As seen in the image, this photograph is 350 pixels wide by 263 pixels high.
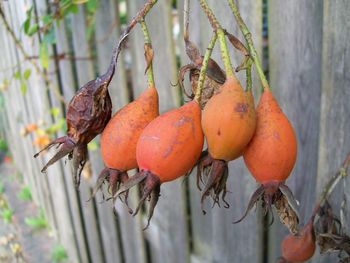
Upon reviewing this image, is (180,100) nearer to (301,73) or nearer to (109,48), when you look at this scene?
(109,48)

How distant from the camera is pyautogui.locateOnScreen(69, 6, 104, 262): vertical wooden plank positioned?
7.00ft

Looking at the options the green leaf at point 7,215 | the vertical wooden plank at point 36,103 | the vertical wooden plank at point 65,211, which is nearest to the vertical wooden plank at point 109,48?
the vertical wooden plank at point 36,103

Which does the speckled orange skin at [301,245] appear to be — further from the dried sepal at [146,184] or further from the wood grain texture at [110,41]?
the wood grain texture at [110,41]

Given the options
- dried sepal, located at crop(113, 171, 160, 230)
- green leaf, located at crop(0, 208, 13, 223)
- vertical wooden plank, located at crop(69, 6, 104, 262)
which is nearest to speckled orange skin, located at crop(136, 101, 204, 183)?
dried sepal, located at crop(113, 171, 160, 230)

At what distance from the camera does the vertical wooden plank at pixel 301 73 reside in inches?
44.9

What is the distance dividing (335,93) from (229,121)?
610mm

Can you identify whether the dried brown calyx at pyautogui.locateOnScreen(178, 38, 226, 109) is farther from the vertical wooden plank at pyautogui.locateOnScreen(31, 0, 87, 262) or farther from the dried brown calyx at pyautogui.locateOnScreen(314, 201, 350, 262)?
the vertical wooden plank at pyautogui.locateOnScreen(31, 0, 87, 262)

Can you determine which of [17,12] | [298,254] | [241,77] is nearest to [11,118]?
[17,12]

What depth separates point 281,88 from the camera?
1.27 meters

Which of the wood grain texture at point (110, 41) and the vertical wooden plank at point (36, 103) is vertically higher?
the wood grain texture at point (110, 41)

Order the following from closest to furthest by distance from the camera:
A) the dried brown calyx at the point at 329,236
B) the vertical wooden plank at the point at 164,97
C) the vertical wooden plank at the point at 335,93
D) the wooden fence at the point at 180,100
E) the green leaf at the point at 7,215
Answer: the dried brown calyx at the point at 329,236, the vertical wooden plank at the point at 335,93, the wooden fence at the point at 180,100, the vertical wooden plank at the point at 164,97, the green leaf at the point at 7,215

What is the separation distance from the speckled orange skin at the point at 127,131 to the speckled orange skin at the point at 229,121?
10cm

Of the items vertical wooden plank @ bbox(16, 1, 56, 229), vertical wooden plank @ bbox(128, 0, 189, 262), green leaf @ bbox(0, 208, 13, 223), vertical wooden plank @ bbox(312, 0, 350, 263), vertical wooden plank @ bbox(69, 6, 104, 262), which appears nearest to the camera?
vertical wooden plank @ bbox(312, 0, 350, 263)

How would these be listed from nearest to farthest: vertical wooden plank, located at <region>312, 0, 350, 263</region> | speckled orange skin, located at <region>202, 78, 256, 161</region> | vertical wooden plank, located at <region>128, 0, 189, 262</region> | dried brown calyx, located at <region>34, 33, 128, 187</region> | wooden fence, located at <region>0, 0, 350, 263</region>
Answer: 1. speckled orange skin, located at <region>202, 78, 256, 161</region>
2. dried brown calyx, located at <region>34, 33, 128, 187</region>
3. vertical wooden plank, located at <region>312, 0, 350, 263</region>
4. wooden fence, located at <region>0, 0, 350, 263</region>
5. vertical wooden plank, located at <region>128, 0, 189, 262</region>
